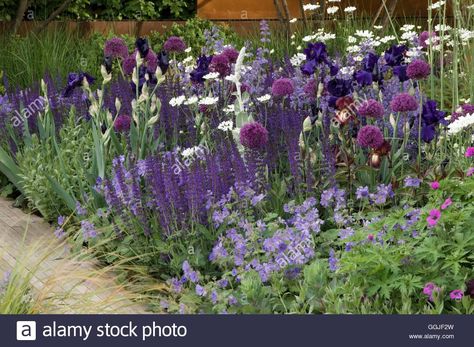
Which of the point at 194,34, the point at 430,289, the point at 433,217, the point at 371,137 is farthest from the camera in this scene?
the point at 194,34

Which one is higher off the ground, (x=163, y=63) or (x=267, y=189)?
(x=163, y=63)

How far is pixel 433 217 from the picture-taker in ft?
11.1

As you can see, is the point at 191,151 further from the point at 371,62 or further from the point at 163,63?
the point at 371,62

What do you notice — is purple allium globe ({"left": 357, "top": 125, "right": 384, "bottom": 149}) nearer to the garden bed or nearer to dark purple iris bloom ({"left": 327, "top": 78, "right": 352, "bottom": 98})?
the garden bed

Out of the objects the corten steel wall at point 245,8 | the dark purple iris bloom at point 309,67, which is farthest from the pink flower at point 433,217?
the corten steel wall at point 245,8

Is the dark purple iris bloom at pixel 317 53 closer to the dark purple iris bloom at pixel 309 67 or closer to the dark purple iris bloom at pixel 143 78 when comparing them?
the dark purple iris bloom at pixel 309 67

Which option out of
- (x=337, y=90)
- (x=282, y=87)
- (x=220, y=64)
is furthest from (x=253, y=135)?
(x=220, y=64)

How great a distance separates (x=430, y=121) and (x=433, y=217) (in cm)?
136

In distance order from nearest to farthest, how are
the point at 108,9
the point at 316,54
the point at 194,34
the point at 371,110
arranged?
the point at 371,110, the point at 316,54, the point at 194,34, the point at 108,9

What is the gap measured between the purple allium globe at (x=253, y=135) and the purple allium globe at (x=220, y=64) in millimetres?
991

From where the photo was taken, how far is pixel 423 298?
11.6ft

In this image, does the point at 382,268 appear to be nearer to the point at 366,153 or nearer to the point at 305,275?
the point at 305,275

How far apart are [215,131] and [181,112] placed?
18.7 inches

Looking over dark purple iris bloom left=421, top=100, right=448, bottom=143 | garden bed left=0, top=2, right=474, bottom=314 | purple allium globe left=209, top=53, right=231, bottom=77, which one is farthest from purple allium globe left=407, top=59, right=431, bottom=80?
purple allium globe left=209, top=53, right=231, bottom=77
